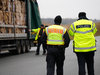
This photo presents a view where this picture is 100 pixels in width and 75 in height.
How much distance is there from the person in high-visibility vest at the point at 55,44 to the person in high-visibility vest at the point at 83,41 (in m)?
0.31

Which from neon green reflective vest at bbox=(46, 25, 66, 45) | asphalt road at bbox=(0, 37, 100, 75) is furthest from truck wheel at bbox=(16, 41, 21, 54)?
neon green reflective vest at bbox=(46, 25, 66, 45)

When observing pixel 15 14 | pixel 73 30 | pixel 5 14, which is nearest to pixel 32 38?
pixel 15 14

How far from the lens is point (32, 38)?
22.2 meters

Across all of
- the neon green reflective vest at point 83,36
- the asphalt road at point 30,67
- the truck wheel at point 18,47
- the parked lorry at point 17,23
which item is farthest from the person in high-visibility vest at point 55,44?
the truck wheel at point 18,47

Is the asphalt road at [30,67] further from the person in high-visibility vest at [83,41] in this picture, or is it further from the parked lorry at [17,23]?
the person in high-visibility vest at [83,41]

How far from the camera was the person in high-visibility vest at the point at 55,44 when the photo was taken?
7590mm

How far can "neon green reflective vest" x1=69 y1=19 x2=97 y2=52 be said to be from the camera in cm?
777

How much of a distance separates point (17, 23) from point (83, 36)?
11485 millimetres

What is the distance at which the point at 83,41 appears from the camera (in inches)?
307

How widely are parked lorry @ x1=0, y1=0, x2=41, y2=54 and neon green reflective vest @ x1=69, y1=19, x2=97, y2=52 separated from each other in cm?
894

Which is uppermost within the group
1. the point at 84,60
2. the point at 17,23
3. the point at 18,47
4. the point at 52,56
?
the point at 17,23

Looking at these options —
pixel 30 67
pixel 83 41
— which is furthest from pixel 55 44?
pixel 30 67

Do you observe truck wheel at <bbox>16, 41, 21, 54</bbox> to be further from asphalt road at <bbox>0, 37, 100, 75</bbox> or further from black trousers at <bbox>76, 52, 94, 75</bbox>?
black trousers at <bbox>76, 52, 94, 75</bbox>

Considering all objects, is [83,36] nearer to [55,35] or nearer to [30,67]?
[55,35]
